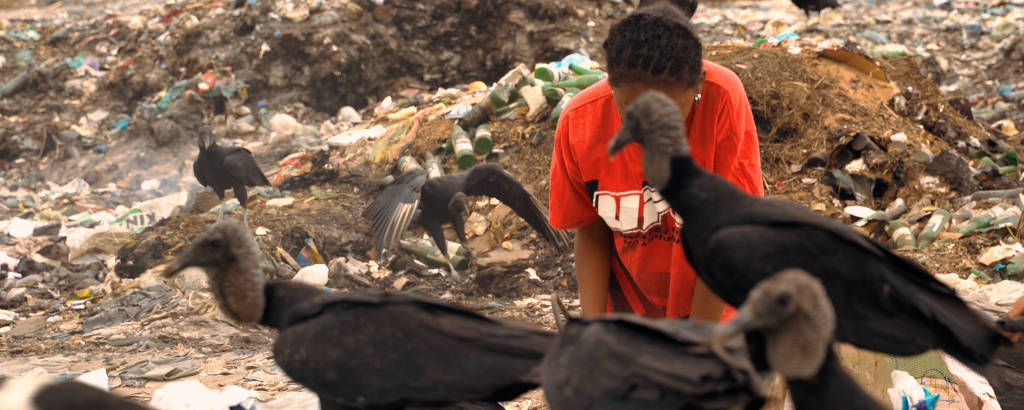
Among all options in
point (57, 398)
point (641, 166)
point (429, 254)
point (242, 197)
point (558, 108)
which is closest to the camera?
point (57, 398)

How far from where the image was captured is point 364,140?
7.82 meters

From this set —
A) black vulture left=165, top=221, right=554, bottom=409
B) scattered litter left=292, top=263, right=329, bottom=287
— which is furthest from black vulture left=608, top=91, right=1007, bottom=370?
scattered litter left=292, top=263, right=329, bottom=287

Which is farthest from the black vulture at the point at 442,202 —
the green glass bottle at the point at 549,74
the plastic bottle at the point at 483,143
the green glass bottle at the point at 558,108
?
the green glass bottle at the point at 549,74

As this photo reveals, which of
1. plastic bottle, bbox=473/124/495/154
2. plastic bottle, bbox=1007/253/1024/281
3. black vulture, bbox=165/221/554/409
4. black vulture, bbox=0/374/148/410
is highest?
black vulture, bbox=0/374/148/410

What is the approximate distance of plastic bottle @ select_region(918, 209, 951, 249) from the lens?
17.4ft

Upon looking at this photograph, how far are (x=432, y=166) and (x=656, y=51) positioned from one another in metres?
4.77

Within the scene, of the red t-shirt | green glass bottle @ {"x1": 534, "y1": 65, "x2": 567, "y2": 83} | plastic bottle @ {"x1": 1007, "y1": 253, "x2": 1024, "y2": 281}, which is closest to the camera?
the red t-shirt

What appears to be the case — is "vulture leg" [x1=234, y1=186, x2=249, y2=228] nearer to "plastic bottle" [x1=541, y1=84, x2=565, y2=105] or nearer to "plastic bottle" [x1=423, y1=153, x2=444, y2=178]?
"plastic bottle" [x1=423, y1=153, x2=444, y2=178]

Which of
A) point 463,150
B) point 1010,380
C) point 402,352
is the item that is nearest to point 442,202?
point 463,150

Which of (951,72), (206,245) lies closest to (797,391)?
(206,245)

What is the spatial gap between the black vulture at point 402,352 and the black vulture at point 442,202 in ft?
11.7

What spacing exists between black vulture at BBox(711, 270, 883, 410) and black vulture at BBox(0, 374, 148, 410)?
1.12m

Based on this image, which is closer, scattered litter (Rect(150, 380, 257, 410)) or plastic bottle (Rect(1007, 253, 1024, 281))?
scattered litter (Rect(150, 380, 257, 410))

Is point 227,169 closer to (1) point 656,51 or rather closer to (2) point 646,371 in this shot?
(1) point 656,51
